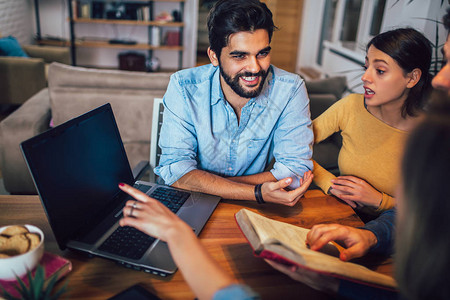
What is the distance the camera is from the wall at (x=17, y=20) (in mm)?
4594

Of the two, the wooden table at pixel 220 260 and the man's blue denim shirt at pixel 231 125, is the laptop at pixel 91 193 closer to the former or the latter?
the wooden table at pixel 220 260

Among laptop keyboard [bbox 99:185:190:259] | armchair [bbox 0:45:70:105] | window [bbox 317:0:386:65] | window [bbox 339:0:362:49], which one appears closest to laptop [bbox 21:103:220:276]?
laptop keyboard [bbox 99:185:190:259]

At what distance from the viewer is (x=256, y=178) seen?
1.25 metres

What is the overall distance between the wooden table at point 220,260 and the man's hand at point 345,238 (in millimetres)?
51

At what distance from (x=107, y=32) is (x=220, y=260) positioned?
19.2 feet

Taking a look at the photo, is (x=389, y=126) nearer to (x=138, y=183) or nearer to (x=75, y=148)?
(x=138, y=183)

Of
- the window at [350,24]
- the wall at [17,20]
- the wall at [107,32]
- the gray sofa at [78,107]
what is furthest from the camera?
the wall at [107,32]

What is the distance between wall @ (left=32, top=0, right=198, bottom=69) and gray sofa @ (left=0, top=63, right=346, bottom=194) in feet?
12.7

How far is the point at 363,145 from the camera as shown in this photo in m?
1.38

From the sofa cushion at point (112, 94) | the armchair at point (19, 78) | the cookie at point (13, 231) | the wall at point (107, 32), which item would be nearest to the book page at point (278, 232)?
the cookie at point (13, 231)

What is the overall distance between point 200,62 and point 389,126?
5.63 m

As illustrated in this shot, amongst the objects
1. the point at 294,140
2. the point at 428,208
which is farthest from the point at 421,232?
the point at 294,140

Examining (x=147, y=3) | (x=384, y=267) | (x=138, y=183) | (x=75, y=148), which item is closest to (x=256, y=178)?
(x=138, y=183)

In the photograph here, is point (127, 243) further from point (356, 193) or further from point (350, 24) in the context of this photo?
point (350, 24)
